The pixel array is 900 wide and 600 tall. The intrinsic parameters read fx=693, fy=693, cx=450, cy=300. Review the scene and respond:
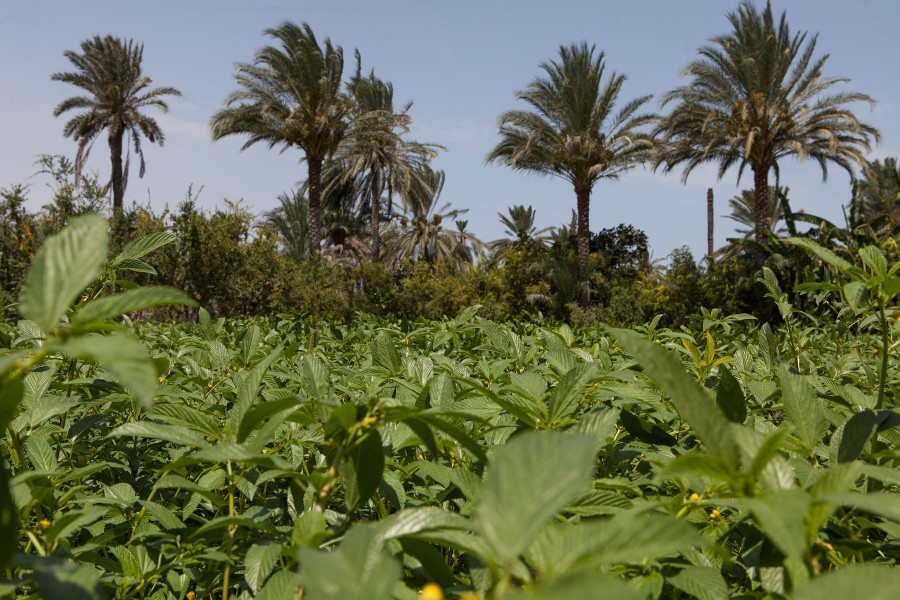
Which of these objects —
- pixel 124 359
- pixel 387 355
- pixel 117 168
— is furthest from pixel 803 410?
pixel 117 168

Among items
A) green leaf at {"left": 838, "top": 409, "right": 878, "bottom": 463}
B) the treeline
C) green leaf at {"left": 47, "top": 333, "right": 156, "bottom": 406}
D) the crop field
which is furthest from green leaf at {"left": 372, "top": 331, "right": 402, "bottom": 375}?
the treeline

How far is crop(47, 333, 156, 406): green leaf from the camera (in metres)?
0.42

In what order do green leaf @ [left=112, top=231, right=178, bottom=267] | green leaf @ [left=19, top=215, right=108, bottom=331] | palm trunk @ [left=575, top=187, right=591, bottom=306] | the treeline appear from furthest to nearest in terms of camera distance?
palm trunk @ [left=575, top=187, right=591, bottom=306] < the treeline < green leaf @ [left=112, top=231, right=178, bottom=267] < green leaf @ [left=19, top=215, right=108, bottom=331]

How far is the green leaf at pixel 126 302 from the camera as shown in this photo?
52 centimetres

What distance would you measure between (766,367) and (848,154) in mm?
22363

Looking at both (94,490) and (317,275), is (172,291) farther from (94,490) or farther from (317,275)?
(317,275)

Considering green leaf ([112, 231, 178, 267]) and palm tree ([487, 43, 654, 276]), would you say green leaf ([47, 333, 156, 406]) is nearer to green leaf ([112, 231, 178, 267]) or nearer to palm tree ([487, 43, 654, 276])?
green leaf ([112, 231, 178, 267])

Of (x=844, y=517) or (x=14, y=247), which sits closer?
(x=844, y=517)

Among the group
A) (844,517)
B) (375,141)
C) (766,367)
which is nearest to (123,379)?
(844,517)

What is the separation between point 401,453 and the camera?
3.79ft

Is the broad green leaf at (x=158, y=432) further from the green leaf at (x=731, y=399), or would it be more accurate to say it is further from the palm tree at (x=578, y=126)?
the palm tree at (x=578, y=126)

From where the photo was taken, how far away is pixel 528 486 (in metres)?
0.42

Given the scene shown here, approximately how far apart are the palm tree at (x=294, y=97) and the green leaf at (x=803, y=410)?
67.6ft

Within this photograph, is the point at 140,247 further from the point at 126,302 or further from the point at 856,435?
the point at 856,435
